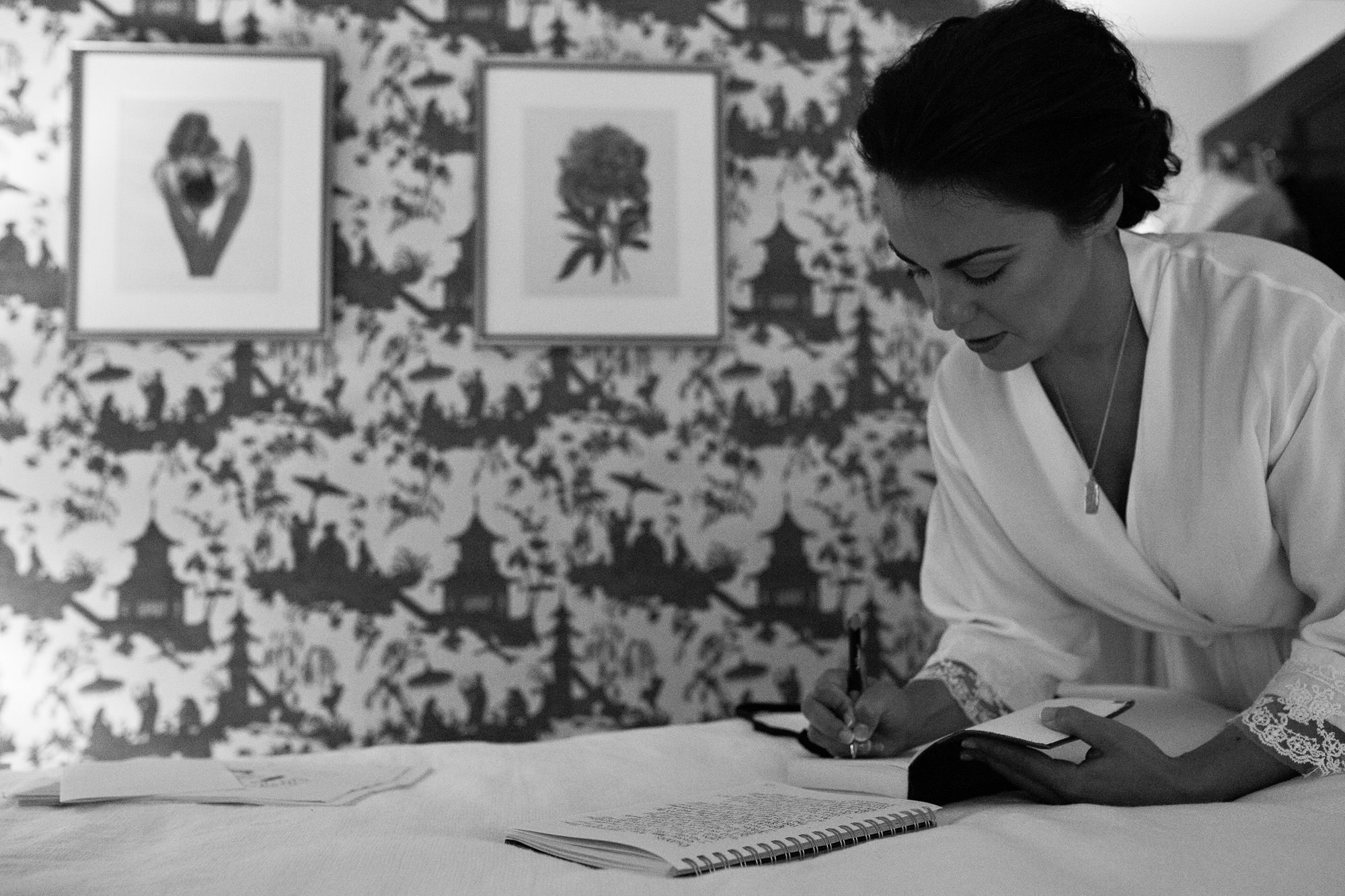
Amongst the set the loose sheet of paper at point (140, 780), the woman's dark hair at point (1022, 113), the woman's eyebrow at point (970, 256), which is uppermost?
the woman's dark hair at point (1022, 113)

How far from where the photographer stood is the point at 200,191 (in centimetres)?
262

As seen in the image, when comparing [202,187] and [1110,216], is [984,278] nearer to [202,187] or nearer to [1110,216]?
[1110,216]


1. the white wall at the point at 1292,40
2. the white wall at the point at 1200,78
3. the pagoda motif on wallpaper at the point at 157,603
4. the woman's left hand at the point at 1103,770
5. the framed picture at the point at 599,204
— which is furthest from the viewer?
the white wall at the point at 1200,78

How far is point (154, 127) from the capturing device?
2613 millimetres

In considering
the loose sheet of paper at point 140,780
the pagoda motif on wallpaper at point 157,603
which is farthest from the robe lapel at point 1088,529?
the pagoda motif on wallpaper at point 157,603

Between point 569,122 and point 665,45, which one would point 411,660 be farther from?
point 665,45

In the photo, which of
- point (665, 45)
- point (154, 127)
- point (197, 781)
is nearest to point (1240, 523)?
point (197, 781)

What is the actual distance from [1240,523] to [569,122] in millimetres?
1822

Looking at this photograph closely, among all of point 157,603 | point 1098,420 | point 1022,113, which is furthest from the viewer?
point 157,603

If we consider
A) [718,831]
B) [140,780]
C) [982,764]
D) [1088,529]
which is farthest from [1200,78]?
[140,780]

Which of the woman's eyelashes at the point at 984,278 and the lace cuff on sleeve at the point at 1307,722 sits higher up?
the woman's eyelashes at the point at 984,278

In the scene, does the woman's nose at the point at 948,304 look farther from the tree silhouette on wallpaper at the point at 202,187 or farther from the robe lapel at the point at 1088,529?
the tree silhouette on wallpaper at the point at 202,187

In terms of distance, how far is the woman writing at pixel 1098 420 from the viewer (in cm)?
125

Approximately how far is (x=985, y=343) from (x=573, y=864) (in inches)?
30.5
